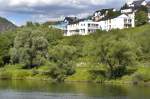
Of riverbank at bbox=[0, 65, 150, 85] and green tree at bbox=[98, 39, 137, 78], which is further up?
green tree at bbox=[98, 39, 137, 78]

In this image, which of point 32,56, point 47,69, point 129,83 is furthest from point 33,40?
point 129,83

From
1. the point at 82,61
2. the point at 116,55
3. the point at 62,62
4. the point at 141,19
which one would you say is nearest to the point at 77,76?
the point at 62,62

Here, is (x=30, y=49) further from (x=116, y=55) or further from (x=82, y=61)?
(x=116, y=55)

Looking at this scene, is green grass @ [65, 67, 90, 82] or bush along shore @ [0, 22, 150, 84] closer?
bush along shore @ [0, 22, 150, 84]

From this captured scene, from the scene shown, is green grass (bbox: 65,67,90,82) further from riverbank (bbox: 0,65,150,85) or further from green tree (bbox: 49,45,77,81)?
green tree (bbox: 49,45,77,81)

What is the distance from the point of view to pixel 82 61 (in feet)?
424

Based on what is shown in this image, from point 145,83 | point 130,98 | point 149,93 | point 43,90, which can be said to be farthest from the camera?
point 145,83

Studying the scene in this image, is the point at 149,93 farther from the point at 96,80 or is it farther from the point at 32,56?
the point at 32,56

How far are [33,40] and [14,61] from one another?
39.8 feet

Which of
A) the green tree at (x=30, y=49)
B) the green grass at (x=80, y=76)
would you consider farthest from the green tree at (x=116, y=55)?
the green tree at (x=30, y=49)

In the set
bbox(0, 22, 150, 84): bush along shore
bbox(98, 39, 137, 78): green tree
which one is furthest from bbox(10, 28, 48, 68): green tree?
bbox(98, 39, 137, 78): green tree

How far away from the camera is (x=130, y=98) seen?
72188 millimetres

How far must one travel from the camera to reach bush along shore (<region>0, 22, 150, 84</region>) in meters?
106

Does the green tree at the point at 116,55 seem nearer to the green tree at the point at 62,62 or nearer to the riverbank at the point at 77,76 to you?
the riverbank at the point at 77,76
